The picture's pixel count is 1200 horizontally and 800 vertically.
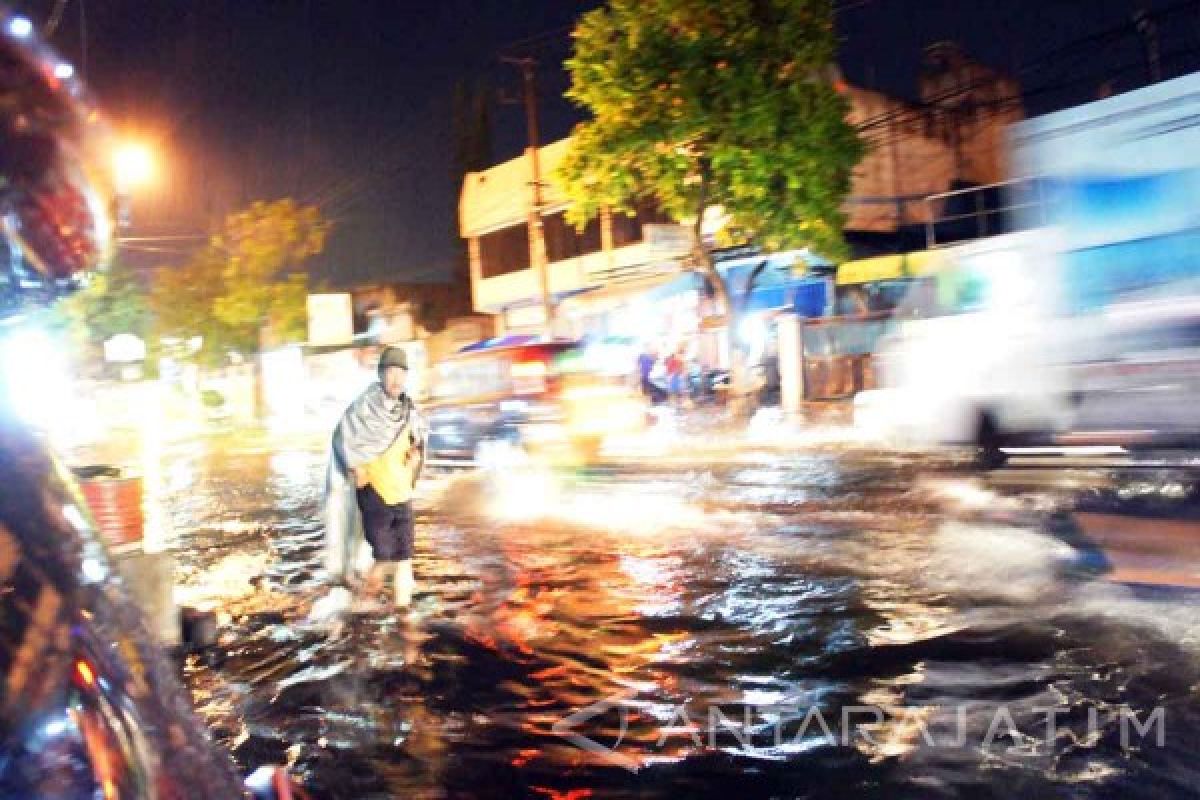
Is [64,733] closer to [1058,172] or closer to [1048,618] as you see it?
[1048,618]

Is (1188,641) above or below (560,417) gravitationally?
below

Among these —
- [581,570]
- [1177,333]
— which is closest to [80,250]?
[581,570]

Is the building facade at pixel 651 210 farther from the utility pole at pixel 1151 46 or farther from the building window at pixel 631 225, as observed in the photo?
the utility pole at pixel 1151 46

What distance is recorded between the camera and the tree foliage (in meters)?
17.9

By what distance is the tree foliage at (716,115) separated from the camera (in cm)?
1794

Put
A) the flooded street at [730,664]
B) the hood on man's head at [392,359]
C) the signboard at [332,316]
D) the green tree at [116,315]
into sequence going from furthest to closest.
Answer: the green tree at [116,315], the signboard at [332,316], the hood on man's head at [392,359], the flooded street at [730,664]

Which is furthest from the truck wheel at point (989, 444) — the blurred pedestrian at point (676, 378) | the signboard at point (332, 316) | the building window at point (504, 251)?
the signboard at point (332, 316)

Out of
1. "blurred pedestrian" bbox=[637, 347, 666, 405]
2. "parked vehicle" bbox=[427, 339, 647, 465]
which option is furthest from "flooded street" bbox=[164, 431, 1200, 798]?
"blurred pedestrian" bbox=[637, 347, 666, 405]

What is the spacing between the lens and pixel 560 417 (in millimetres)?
13805

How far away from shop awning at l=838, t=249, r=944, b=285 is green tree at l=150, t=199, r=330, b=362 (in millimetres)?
22977

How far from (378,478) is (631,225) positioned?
24.0m

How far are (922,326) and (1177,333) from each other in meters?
3.73

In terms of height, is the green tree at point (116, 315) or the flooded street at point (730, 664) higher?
the green tree at point (116, 315)

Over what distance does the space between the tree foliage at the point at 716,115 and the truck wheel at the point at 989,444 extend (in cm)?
831
